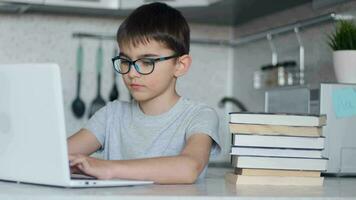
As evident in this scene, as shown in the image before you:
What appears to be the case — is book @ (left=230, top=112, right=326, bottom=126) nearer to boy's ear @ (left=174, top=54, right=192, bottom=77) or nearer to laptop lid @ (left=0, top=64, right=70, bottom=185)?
boy's ear @ (left=174, top=54, right=192, bottom=77)

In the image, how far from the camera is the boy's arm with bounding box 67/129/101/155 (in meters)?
1.50

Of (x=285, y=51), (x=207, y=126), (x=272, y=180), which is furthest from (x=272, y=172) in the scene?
(x=285, y=51)

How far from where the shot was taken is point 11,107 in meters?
1.07

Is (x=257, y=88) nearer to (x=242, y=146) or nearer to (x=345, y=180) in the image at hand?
(x=345, y=180)

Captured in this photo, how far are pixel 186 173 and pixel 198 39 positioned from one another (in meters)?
1.55

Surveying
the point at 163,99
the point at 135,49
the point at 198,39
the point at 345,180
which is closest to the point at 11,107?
the point at 135,49

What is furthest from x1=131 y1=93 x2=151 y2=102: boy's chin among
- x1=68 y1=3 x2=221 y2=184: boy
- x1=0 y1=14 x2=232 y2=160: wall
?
x1=0 y1=14 x2=232 y2=160: wall

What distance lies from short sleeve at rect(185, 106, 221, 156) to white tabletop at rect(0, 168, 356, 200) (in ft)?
0.30

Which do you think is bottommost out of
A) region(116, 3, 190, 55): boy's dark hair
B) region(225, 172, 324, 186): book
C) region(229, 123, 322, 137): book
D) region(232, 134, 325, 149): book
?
region(225, 172, 324, 186): book

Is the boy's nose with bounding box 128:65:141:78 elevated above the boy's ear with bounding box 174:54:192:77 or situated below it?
below

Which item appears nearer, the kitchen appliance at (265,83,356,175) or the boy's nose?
the boy's nose

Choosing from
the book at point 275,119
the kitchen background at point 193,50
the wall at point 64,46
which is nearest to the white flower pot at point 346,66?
the book at point 275,119

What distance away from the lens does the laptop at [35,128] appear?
1.00 metres

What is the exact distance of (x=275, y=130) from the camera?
1.30m
